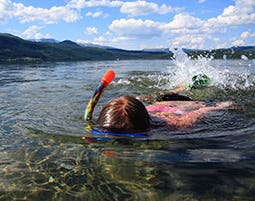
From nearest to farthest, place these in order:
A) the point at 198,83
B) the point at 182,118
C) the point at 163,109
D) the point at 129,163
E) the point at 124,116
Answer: the point at 129,163 < the point at 124,116 < the point at 182,118 < the point at 163,109 < the point at 198,83

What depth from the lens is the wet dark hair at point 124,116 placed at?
4035mm

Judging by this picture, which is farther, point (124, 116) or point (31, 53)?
point (31, 53)

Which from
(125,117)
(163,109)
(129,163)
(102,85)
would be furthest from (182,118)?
(129,163)

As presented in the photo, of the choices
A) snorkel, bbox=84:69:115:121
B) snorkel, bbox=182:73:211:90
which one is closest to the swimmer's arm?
snorkel, bbox=84:69:115:121

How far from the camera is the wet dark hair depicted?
13.2 ft

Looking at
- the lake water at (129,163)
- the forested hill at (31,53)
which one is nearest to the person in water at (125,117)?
the lake water at (129,163)

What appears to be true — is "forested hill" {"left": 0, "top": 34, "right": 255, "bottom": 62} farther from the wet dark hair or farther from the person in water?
the wet dark hair

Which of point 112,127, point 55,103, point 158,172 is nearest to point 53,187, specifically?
point 158,172

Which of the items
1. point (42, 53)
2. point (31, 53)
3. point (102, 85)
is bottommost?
point (102, 85)

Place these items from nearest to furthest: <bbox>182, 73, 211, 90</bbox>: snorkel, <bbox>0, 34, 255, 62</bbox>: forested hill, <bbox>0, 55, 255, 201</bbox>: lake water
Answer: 1. <bbox>0, 55, 255, 201</bbox>: lake water
2. <bbox>182, 73, 211, 90</bbox>: snorkel
3. <bbox>0, 34, 255, 62</bbox>: forested hill

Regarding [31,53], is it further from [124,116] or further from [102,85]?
[124,116]

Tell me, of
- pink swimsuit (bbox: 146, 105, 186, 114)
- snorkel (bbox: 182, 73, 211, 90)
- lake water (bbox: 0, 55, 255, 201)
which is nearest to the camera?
lake water (bbox: 0, 55, 255, 201)

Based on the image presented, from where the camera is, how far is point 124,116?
4.05m

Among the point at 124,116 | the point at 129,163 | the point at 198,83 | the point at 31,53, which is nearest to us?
the point at 129,163
